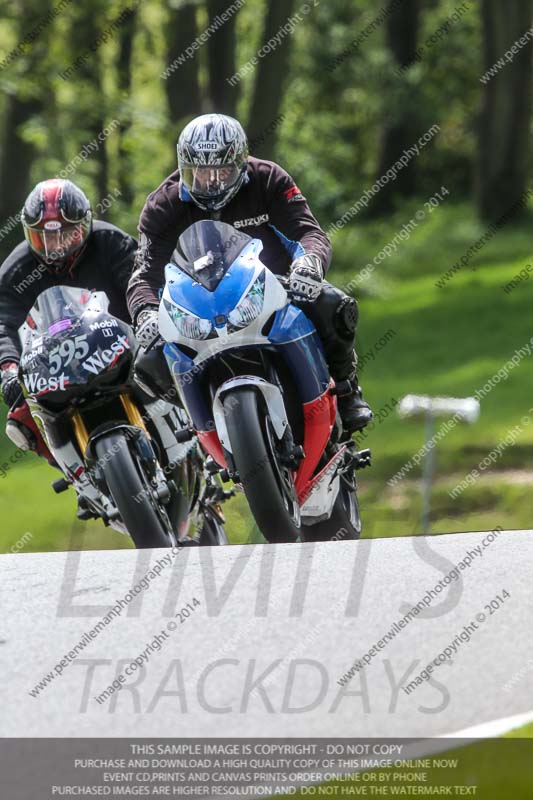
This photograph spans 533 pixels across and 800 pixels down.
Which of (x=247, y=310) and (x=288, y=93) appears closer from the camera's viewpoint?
(x=247, y=310)

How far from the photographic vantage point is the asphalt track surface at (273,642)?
4.18 meters

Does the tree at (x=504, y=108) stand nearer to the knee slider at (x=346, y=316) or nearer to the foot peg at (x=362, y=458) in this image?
the foot peg at (x=362, y=458)

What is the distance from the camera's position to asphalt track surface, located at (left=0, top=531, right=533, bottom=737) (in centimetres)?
418

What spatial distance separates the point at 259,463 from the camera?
21.1ft

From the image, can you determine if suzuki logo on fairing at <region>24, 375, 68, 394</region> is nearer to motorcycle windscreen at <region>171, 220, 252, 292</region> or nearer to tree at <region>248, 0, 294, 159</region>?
motorcycle windscreen at <region>171, 220, 252, 292</region>

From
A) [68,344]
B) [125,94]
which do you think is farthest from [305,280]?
[125,94]

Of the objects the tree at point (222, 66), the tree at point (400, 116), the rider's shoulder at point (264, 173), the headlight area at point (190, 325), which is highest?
the rider's shoulder at point (264, 173)

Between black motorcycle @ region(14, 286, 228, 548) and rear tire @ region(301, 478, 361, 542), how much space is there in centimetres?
75

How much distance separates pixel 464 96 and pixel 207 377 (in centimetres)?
3408

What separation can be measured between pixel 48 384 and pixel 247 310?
115cm

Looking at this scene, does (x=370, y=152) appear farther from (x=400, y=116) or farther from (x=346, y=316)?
(x=346, y=316)

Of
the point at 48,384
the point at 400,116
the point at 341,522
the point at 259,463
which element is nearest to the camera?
the point at 259,463

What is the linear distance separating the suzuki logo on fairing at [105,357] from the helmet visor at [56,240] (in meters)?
0.64

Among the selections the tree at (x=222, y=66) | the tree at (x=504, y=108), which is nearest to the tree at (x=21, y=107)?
the tree at (x=222, y=66)
